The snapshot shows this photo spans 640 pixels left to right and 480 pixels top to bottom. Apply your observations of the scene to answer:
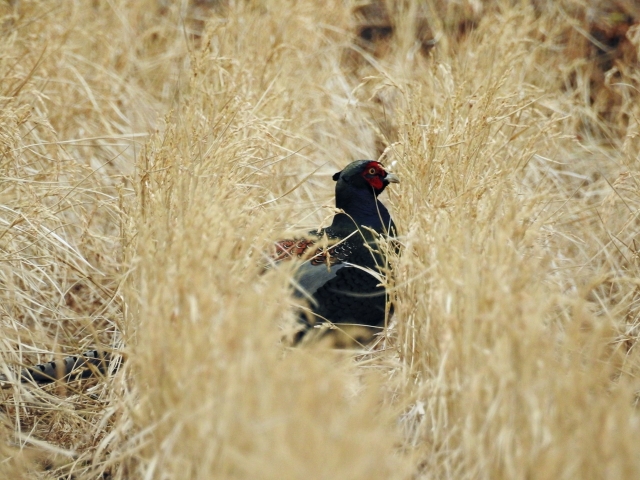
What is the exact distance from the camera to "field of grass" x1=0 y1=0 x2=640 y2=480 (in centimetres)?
148

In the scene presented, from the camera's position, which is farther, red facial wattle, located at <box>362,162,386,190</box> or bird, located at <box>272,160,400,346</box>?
red facial wattle, located at <box>362,162,386,190</box>

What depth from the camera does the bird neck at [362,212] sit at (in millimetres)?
2734

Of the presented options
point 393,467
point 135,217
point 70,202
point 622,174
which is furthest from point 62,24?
point 393,467

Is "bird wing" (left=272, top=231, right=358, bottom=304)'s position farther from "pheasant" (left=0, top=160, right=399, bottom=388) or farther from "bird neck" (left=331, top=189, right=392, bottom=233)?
"bird neck" (left=331, top=189, right=392, bottom=233)

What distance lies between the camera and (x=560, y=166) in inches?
153

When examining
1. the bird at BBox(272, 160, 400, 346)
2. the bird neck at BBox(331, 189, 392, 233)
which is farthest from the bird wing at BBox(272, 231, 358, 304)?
the bird neck at BBox(331, 189, 392, 233)

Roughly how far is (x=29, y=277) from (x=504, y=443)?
1842 millimetres

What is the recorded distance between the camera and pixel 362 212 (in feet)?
9.04

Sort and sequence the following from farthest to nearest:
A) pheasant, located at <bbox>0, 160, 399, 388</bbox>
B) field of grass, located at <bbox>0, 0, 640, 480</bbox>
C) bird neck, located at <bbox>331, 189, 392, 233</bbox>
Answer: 1. bird neck, located at <bbox>331, 189, 392, 233</bbox>
2. pheasant, located at <bbox>0, 160, 399, 388</bbox>
3. field of grass, located at <bbox>0, 0, 640, 480</bbox>

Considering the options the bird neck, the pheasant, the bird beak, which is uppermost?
the bird beak

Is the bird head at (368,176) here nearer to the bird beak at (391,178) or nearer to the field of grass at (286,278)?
the bird beak at (391,178)

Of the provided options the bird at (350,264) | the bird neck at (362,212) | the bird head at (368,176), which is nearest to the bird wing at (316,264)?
the bird at (350,264)

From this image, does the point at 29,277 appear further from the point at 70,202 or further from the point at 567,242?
the point at 567,242

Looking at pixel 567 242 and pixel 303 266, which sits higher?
pixel 303 266
